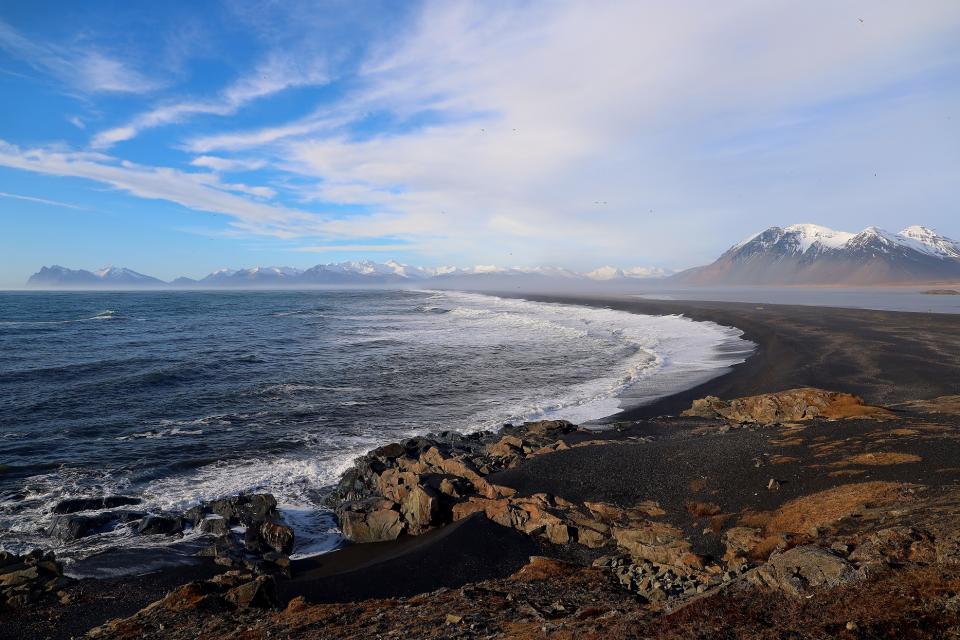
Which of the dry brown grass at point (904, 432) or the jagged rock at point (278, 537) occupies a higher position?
the dry brown grass at point (904, 432)

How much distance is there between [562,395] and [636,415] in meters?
4.64

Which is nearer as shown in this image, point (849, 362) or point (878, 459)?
point (878, 459)

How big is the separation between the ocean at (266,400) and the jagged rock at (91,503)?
29 centimetres

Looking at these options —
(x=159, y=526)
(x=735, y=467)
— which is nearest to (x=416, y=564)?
(x=159, y=526)

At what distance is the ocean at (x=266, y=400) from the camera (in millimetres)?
12727

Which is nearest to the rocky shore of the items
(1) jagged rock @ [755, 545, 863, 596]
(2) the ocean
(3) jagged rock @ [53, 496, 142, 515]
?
(1) jagged rock @ [755, 545, 863, 596]

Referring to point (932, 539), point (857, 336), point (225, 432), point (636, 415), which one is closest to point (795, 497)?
point (932, 539)

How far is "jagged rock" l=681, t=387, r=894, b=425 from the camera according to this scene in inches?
546

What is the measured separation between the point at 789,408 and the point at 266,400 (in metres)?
20.4

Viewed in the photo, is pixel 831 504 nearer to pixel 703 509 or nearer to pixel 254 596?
pixel 703 509

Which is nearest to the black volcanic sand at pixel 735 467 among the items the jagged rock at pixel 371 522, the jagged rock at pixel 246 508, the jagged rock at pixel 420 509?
the jagged rock at pixel 420 509

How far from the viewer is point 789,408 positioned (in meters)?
15.1

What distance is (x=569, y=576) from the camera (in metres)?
7.48

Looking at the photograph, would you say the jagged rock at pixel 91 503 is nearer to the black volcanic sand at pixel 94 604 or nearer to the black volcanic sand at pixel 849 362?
the black volcanic sand at pixel 94 604
